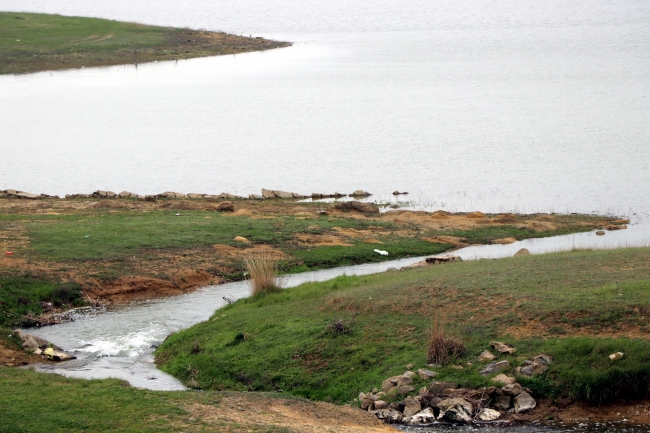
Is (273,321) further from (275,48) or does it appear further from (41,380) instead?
(275,48)

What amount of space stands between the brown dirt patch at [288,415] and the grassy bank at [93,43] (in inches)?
3434

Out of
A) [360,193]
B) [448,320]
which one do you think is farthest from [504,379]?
[360,193]

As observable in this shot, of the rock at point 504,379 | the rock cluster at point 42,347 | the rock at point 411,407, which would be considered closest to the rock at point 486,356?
the rock at point 504,379

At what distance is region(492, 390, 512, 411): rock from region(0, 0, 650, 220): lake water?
27.3 metres

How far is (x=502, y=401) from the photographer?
14680 millimetres

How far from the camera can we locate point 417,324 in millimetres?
17891

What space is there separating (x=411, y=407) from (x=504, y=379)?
5.34 ft

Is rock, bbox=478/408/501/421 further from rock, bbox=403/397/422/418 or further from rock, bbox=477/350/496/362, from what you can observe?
rock, bbox=477/350/496/362

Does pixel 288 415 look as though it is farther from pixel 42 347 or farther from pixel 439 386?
pixel 42 347

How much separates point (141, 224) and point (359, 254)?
811 cm

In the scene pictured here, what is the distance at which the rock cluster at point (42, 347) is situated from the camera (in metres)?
20.0

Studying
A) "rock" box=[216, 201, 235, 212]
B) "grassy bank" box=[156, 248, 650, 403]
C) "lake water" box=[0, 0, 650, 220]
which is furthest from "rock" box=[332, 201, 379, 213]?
"grassy bank" box=[156, 248, 650, 403]

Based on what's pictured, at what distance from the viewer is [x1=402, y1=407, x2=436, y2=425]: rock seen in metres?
14.6

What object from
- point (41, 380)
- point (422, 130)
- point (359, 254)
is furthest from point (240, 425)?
point (422, 130)
